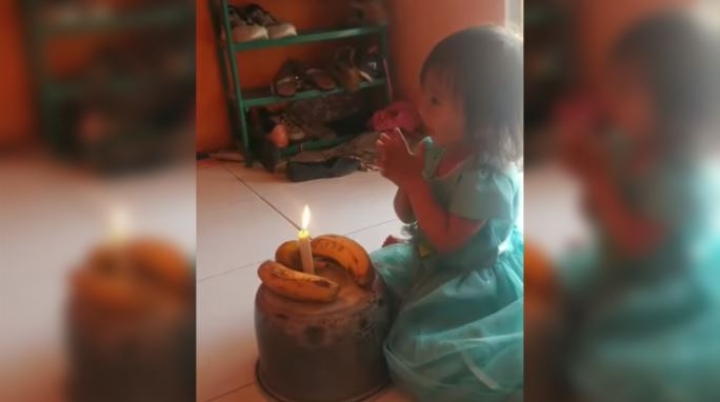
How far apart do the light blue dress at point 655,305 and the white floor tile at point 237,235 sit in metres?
1.04

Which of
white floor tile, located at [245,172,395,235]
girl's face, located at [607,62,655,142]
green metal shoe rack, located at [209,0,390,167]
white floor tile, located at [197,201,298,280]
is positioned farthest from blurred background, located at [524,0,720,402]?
green metal shoe rack, located at [209,0,390,167]

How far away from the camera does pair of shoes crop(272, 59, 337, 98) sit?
2.12 m

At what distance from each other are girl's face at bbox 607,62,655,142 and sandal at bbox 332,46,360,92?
1.78 meters

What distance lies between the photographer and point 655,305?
→ 0.44 metres

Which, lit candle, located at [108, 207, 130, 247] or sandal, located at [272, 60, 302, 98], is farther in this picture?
sandal, located at [272, 60, 302, 98]

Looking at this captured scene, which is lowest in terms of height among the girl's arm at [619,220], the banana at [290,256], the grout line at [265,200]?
the grout line at [265,200]

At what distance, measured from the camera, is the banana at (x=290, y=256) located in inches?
43.6

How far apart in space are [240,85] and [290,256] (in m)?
1.15

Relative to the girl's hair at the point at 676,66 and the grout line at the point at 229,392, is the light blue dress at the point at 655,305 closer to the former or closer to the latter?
the girl's hair at the point at 676,66

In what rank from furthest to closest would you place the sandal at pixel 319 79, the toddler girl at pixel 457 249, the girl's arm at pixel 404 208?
the sandal at pixel 319 79
the girl's arm at pixel 404 208
the toddler girl at pixel 457 249

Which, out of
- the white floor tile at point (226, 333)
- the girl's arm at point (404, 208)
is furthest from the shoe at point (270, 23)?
the girl's arm at point (404, 208)

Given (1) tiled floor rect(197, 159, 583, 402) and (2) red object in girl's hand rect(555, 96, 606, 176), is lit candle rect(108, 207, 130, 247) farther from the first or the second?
(1) tiled floor rect(197, 159, 583, 402)

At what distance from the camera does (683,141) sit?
0.41m

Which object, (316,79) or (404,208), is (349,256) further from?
(316,79)
